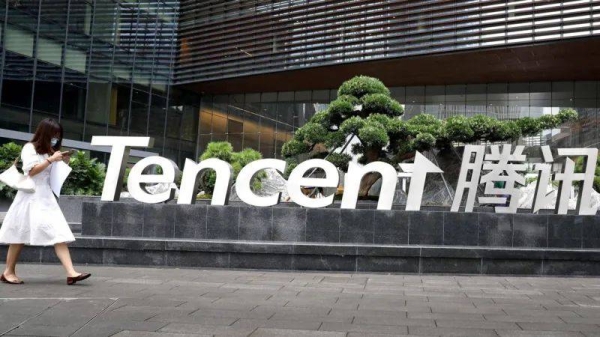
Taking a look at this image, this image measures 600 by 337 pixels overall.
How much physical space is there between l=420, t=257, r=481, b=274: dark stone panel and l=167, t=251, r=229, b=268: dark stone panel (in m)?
3.12

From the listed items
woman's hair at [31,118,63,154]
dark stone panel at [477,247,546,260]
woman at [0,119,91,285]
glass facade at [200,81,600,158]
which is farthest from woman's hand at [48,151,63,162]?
glass facade at [200,81,600,158]

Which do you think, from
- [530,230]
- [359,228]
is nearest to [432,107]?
[530,230]

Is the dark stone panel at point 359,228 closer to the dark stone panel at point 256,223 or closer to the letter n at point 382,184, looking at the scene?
the letter n at point 382,184

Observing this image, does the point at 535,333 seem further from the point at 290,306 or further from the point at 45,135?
the point at 45,135

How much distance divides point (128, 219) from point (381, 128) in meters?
6.60

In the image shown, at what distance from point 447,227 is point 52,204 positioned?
639cm

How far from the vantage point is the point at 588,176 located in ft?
37.1

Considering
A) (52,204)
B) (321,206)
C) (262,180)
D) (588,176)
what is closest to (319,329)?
(52,204)

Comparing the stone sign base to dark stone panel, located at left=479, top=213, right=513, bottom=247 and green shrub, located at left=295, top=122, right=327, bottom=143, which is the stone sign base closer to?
dark stone panel, located at left=479, top=213, right=513, bottom=247

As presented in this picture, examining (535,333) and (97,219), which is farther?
(97,219)

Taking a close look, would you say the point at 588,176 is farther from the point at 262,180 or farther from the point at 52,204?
the point at 262,180

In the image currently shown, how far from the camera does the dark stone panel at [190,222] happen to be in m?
11.1

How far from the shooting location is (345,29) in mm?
26984

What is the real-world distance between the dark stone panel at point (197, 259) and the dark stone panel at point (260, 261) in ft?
0.47
